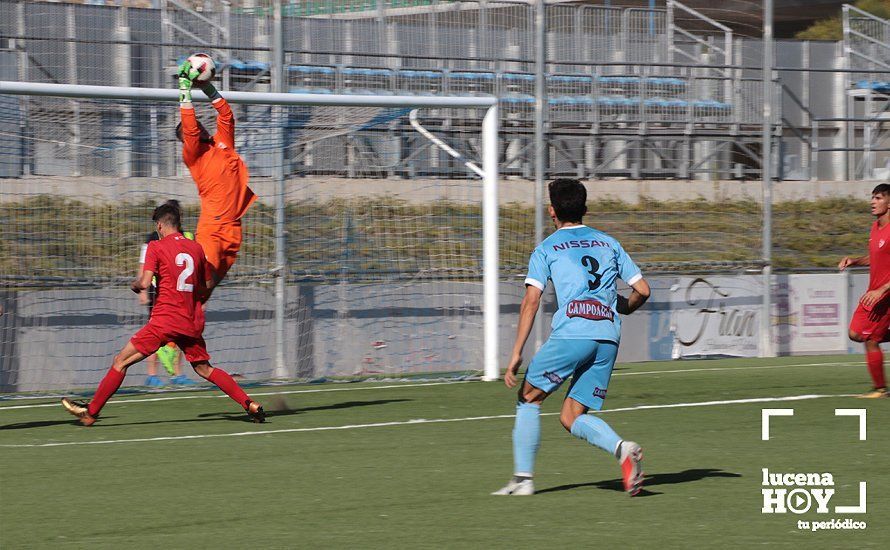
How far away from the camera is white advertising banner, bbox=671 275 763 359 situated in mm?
16922

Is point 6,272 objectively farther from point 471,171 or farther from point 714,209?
point 714,209

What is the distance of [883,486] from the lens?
7.52m

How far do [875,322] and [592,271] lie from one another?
5.96 meters

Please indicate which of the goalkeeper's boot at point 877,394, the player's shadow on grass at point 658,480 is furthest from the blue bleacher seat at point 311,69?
the player's shadow on grass at point 658,480

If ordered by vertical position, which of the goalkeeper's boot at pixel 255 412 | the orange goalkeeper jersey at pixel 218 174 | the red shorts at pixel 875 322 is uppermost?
the orange goalkeeper jersey at pixel 218 174

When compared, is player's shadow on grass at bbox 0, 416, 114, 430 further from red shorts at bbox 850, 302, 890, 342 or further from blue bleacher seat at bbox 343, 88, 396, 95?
red shorts at bbox 850, 302, 890, 342

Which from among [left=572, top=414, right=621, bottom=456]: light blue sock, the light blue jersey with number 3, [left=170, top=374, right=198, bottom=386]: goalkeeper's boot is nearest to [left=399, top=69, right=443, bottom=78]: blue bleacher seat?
[left=170, top=374, right=198, bottom=386]: goalkeeper's boot

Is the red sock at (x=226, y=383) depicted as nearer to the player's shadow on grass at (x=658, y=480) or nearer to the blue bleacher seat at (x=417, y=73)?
the player's shadow on grass at (x=658, y=480)

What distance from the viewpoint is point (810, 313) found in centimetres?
1783

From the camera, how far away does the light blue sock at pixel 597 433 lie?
23.1 feet

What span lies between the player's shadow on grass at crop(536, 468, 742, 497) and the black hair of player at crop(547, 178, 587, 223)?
1.54m

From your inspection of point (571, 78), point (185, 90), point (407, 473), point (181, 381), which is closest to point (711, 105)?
point (571, 78)

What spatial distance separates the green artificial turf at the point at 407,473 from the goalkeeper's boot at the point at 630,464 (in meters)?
0.10

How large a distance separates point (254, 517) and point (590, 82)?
1248cm
